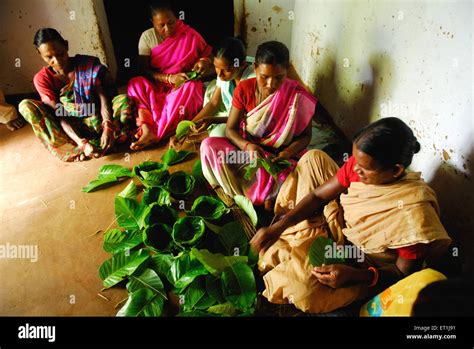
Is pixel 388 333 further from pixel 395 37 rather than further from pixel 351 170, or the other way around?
pixel 395 37

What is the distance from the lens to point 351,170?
1.71m

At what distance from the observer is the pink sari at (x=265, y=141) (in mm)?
2305

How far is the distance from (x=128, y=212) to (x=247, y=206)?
0.76 meters

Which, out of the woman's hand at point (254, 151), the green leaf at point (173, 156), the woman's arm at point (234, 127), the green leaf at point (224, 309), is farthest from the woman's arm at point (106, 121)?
the green leaf at point (224, 309)

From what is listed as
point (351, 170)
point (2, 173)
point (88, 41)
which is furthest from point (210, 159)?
point (88, 41)


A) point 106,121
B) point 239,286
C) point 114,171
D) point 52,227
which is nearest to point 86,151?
point 106,121

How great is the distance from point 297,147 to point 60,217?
171 cm

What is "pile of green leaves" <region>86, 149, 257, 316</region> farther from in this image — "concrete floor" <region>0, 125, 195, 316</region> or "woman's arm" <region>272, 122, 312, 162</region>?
"woman's arm" <region>272, 122, 312, 162</region>

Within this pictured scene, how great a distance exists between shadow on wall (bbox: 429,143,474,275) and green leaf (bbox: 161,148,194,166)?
1773 millimetres

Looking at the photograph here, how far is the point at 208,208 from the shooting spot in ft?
7.44

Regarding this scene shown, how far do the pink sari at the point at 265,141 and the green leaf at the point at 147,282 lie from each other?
77 cm

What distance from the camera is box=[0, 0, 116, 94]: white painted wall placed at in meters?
3.22

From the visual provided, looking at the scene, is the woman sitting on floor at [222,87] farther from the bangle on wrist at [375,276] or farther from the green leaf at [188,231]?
the bangle on wrist at [375,276]

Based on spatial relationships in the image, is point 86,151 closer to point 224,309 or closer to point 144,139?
point 144,139
